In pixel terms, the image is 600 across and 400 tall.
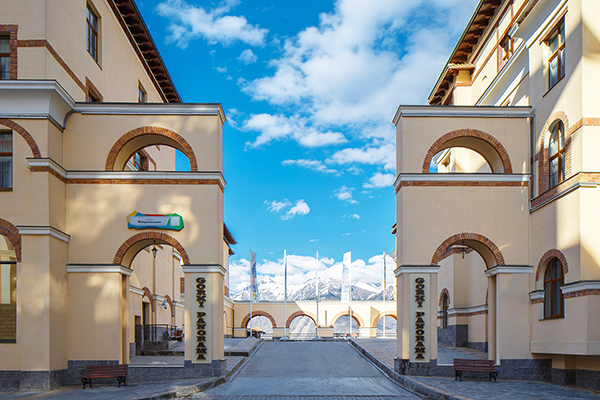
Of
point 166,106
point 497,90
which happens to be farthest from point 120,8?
point 497,90

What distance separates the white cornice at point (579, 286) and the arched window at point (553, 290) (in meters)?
0.74

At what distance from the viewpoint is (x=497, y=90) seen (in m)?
23.5

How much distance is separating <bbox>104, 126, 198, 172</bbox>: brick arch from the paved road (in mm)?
7153

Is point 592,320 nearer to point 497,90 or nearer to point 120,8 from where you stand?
point 497,90

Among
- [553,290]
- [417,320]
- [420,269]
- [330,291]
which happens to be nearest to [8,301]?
[417,320]

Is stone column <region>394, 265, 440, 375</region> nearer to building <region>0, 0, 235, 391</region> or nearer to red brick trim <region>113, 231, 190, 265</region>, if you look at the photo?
building <region>0, 0, 235, 391</region>

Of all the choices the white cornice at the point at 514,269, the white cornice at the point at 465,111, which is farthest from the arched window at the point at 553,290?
the white cornice at the point at 465,111

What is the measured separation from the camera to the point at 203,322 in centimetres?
1805

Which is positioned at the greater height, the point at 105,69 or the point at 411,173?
the point at 105,69

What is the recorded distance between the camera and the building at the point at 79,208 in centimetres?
1688

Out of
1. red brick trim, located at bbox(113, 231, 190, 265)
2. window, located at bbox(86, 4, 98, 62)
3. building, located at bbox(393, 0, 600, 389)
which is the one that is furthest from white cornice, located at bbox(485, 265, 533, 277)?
window, located at bbox(86, 4, 98, 62)

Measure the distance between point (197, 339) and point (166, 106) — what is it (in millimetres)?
7644

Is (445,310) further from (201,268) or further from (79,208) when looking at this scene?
(79,208)

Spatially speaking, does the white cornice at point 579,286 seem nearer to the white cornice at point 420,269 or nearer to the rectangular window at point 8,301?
the white cornice at point 420,269
